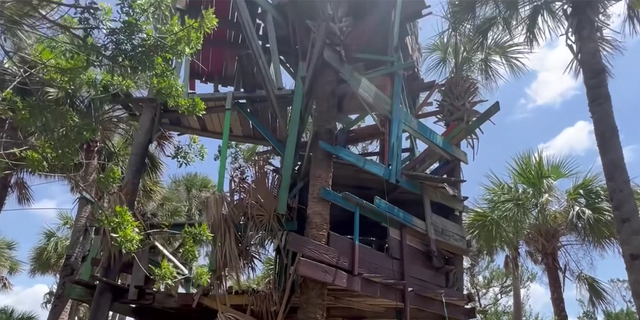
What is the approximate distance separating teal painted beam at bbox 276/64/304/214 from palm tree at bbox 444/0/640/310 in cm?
243

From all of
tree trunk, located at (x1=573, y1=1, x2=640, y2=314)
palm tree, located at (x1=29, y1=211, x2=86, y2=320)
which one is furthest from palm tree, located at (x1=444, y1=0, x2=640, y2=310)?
palm tree, located at (x1=29, y1=211, x2=86, y2=320)

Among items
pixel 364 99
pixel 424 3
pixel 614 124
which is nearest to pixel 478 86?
pixel 424 3

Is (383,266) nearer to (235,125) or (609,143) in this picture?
(609,143)

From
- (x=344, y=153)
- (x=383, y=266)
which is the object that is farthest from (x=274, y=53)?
(x=383, y=266)

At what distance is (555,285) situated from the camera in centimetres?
1053

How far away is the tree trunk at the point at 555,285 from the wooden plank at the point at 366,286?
249 centimetres

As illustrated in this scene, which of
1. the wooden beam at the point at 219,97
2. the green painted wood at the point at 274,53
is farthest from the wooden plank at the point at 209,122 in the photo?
the green painted wood at the point at 274,53

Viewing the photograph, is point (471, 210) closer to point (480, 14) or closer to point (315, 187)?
point (480, 14)

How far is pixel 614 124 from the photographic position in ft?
21.3

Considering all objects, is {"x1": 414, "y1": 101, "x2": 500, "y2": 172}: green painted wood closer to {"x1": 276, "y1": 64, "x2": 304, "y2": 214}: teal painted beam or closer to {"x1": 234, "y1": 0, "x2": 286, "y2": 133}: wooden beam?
{"x1": 276, "y1": 64, "x2": 304, "y2": 214}: teal painted beam

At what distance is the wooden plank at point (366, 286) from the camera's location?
6363mm

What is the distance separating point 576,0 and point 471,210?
5055 millimetres

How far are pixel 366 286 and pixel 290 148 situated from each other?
2.06m

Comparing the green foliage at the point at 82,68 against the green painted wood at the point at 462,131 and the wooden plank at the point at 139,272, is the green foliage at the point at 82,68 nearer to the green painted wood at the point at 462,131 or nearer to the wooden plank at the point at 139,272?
the wooden plank at the point at 139,272
